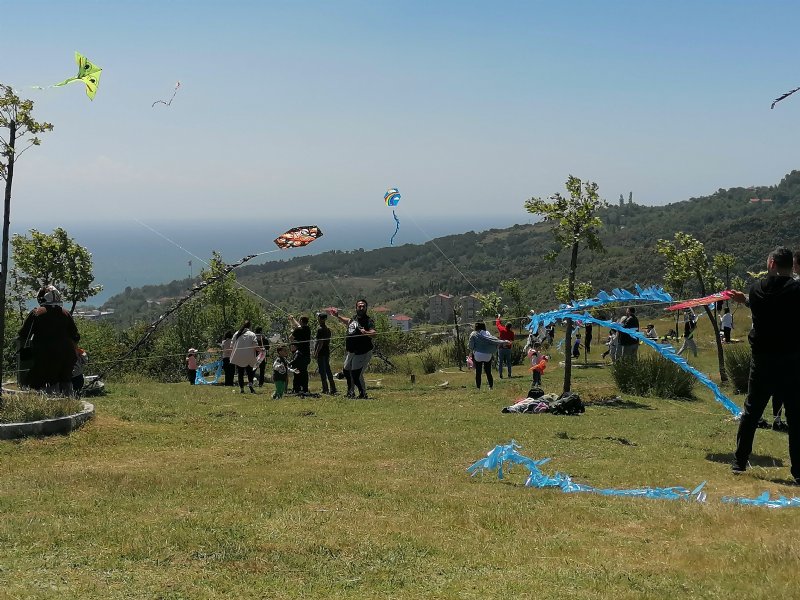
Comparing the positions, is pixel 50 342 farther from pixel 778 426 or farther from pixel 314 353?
pixel 778 426

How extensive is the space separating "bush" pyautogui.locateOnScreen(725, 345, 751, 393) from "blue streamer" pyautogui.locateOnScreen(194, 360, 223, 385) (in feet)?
43.4

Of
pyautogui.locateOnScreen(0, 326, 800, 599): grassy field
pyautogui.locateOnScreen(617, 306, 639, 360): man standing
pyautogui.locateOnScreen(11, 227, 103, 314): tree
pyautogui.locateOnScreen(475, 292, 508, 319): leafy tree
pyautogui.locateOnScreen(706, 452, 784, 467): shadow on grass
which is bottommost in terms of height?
pyautogui.locateOnScreen(706, 452, 784, 467): shadow on grass

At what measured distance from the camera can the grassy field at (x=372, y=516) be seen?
518 cm

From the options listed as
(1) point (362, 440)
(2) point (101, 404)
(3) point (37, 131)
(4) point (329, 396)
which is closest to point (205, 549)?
(1) point (362, 440)

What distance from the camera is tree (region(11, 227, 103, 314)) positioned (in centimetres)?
3244

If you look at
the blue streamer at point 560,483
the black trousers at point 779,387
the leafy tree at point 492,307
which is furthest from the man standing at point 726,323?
the blue streamer at point 560,483

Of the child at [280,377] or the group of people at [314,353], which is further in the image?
the child at [280,377]

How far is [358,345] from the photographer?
53.9 ft

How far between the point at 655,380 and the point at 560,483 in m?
9.98

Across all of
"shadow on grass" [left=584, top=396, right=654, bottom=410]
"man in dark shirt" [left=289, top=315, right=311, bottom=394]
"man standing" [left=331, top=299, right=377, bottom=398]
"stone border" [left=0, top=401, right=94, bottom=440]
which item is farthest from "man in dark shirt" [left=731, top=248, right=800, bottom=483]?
"man in dark shirt" [left=289, top=315, right=311, bottom=394]

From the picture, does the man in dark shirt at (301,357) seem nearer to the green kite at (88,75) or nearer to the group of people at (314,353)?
the group of people at (314,353)

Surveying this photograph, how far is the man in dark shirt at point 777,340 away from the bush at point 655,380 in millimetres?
9231

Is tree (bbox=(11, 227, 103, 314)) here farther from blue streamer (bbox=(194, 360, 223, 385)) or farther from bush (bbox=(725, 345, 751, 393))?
bush (bbox=(725, 345, 751, 393))

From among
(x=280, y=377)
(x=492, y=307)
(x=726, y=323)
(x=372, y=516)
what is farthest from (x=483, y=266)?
(x=372, y=516)
